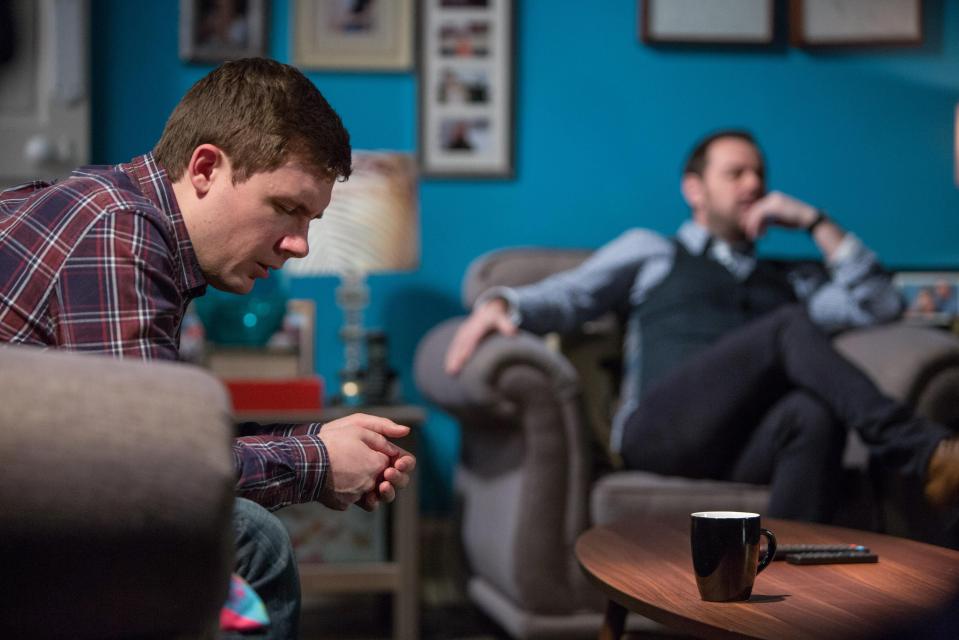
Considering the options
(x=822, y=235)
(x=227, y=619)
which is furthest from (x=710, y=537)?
(x=822, y=235)

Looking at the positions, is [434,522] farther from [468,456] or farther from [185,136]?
[185,136]

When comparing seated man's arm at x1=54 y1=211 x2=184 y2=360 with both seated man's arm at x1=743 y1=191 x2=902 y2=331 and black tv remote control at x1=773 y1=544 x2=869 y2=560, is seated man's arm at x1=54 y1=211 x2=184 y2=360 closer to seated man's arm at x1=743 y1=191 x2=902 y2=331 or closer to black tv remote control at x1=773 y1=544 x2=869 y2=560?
black tv remote control at x1=773 y1=544 x2=869 y2=560

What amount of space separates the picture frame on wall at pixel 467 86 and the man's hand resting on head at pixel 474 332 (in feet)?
2.85

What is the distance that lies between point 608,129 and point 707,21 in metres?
0.44

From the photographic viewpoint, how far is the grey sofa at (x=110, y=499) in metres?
0.42

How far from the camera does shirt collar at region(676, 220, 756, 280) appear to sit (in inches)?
111

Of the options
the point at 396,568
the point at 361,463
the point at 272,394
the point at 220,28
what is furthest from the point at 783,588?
the point at 220,28

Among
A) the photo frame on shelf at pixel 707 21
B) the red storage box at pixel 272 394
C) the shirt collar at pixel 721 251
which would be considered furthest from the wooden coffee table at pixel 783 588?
the photo frame on shelf at pixel 707 21

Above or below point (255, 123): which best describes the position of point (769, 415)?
below

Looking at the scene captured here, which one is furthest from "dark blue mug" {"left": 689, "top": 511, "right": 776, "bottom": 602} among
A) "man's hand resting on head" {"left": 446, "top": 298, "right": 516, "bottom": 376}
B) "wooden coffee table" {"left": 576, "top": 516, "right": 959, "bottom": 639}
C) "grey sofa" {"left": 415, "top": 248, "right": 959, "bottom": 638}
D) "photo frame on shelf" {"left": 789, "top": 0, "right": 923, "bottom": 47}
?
"photo frame on shelf" {"left": 789, "top": 0, "right": 923, "bottom": 47}

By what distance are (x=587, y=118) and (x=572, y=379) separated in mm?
1167

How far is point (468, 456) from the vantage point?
9.11 ft

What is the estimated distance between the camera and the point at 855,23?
331 centimetres

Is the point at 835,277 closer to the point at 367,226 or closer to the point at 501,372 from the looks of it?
the point at 501,372
